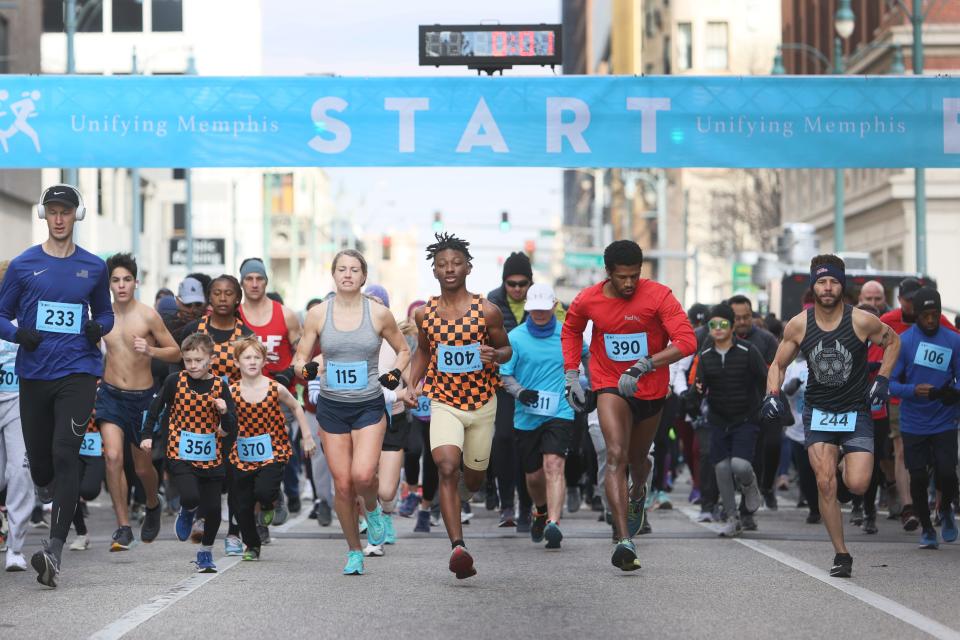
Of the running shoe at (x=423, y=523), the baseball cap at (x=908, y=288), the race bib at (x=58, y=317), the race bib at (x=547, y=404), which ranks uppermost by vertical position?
the baseball cap at (x=908, y=288)

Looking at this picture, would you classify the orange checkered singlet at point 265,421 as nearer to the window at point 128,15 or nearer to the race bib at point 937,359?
the race bib at point 937,359

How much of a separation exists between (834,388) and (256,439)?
12.3 ft

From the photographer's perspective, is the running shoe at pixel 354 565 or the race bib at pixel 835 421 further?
the race bib at pixel 835 421

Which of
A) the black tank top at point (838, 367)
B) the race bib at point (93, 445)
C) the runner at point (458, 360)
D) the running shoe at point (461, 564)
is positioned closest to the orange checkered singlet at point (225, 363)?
the race bib at point (93, 445)

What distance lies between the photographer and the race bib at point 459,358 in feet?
36.7

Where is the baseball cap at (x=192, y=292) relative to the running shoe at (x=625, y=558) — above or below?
above

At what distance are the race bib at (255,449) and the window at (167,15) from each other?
198 feet

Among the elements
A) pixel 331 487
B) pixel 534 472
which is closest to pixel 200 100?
pixel 331 487

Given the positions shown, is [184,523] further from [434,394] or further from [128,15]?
[128,15]

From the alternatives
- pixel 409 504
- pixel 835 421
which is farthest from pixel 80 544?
pixel 835 421

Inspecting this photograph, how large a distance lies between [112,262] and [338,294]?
2720mm

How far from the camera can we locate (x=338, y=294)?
1128 centimetres

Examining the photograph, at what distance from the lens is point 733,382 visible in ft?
48.1

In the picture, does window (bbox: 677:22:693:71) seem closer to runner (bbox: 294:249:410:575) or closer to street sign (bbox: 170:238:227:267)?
street sign (bbox: 170:238:227:267)
